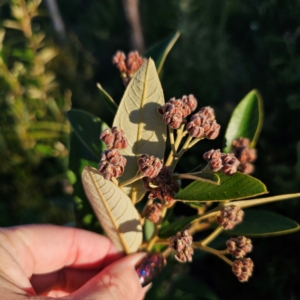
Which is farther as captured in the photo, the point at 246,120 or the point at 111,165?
the point at 246,120

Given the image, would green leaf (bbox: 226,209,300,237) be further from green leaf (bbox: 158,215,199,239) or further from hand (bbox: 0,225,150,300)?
hand (bbox: 0,225,150,300)

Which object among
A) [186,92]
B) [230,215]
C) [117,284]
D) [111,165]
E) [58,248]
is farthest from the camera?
[186,92]

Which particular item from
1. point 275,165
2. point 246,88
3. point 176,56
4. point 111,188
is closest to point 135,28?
point 176,56

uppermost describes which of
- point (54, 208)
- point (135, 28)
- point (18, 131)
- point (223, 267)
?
point (135, 28)

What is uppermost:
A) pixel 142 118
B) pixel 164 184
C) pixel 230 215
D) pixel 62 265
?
pixel 142 118

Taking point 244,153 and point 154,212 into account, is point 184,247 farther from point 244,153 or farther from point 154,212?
point 244,153

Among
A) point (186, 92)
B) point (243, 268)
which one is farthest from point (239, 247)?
point (186, 92)

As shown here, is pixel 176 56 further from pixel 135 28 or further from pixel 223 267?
pixel 223 267
